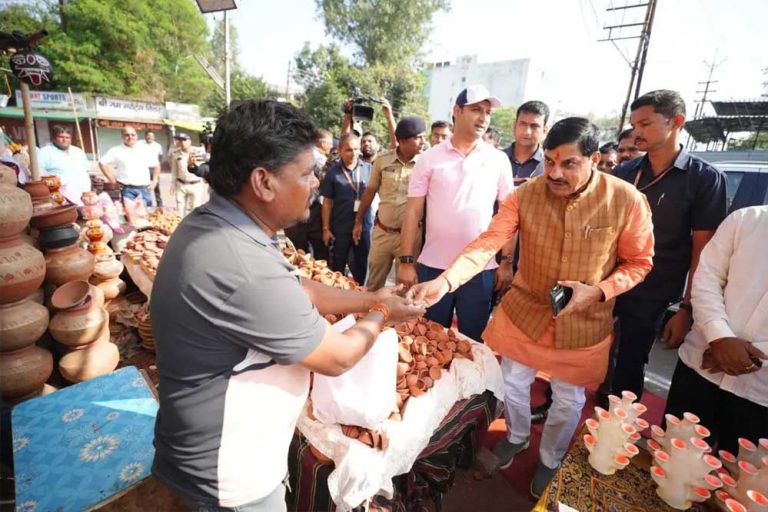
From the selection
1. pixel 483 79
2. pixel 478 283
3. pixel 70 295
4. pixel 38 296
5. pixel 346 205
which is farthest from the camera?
pixel 483 79

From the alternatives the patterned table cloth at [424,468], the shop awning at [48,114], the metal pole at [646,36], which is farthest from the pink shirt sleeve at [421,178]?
the shop awning at [48,114]

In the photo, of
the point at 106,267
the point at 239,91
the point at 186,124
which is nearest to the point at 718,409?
the point at 106,267

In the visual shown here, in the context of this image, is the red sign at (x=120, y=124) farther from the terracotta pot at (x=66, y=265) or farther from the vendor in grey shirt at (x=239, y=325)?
the vendor in grey shirt at (x=239, y=325)

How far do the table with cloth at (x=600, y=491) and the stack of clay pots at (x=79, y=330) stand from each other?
2855 millimetres

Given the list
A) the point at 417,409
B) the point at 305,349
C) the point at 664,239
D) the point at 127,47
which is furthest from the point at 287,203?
the point at 127,47

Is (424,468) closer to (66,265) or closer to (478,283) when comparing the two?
(478,283)

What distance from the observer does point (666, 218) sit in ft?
8.13

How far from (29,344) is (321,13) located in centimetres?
2893

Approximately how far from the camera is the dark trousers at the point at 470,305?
2.73 metres

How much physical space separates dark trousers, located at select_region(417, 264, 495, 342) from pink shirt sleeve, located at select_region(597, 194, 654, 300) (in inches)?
35.6

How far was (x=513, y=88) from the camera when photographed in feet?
134

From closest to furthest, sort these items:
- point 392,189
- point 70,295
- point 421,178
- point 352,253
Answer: point 70,295 → point 421,178 → point 392,189 → point 352,253

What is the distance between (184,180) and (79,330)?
18.2 ft

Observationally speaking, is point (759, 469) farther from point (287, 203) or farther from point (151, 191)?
point (151, 191)
